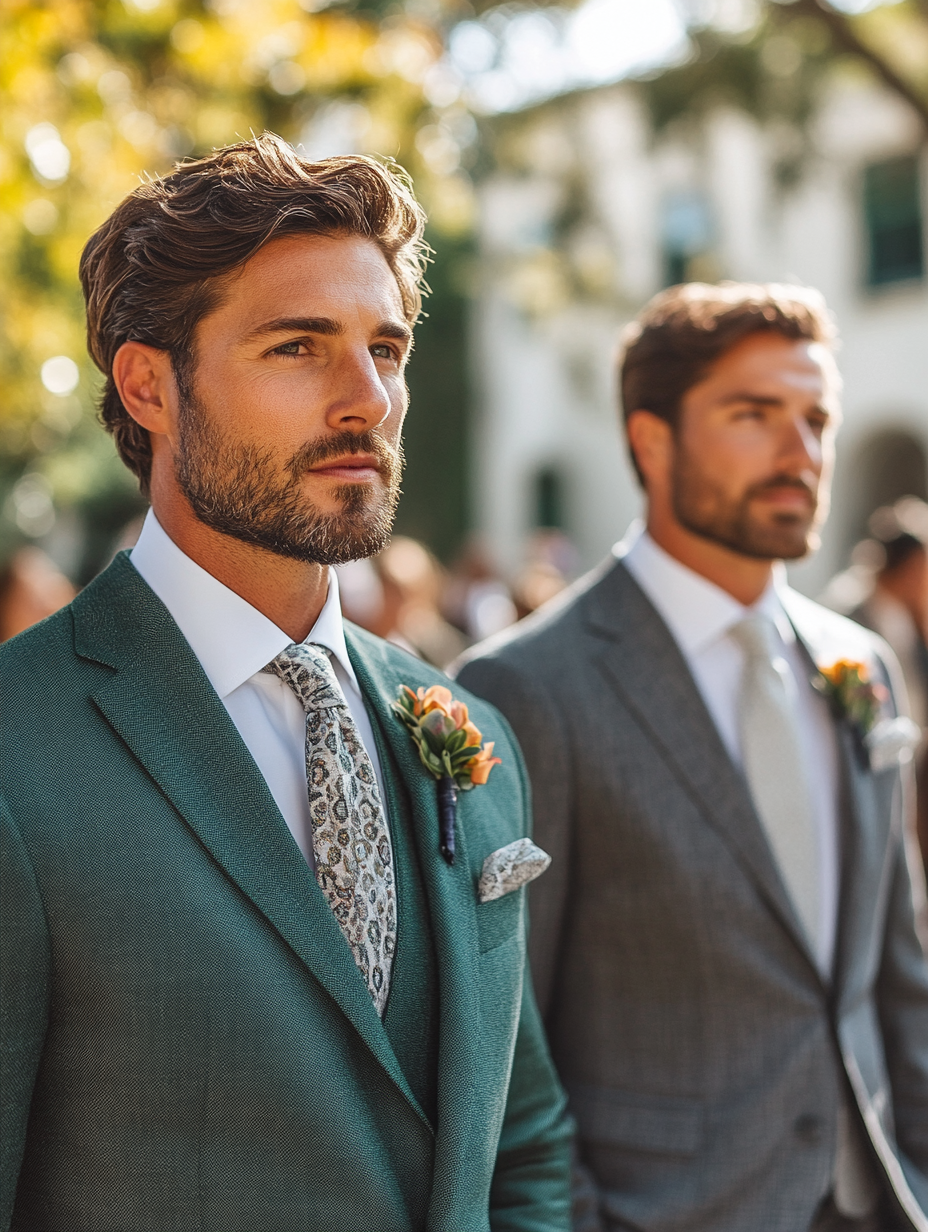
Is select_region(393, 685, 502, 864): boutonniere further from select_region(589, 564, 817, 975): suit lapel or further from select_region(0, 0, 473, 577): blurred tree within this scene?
select_region(0, 0, 473, 577): blurred tree

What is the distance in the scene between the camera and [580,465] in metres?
21.0

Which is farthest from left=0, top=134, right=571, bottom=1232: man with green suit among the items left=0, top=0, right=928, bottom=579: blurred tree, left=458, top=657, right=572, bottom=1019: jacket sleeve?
left=0, top=0, right=928, bottom=579: blurred tree

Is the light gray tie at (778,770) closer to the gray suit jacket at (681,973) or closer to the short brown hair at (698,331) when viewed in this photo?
the gray suit jacket at (681,973)

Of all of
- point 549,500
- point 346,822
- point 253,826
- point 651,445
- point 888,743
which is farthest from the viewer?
point 549,500

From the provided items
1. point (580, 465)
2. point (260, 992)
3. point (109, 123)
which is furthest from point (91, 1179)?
point (580, 465)

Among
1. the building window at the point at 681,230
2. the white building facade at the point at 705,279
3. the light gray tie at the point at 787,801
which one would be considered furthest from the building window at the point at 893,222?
the light gray tie at the point at 787,801

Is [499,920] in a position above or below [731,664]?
below

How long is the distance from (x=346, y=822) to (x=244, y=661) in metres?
0.28

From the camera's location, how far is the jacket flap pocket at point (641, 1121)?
256 cm

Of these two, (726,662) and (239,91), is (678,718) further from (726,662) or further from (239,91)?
(239,91)

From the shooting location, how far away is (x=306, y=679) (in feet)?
6.16

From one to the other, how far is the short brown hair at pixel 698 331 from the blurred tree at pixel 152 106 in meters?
1.93

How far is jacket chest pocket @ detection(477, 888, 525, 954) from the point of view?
1.94 m

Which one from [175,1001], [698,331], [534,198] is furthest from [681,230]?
[175,1001]
